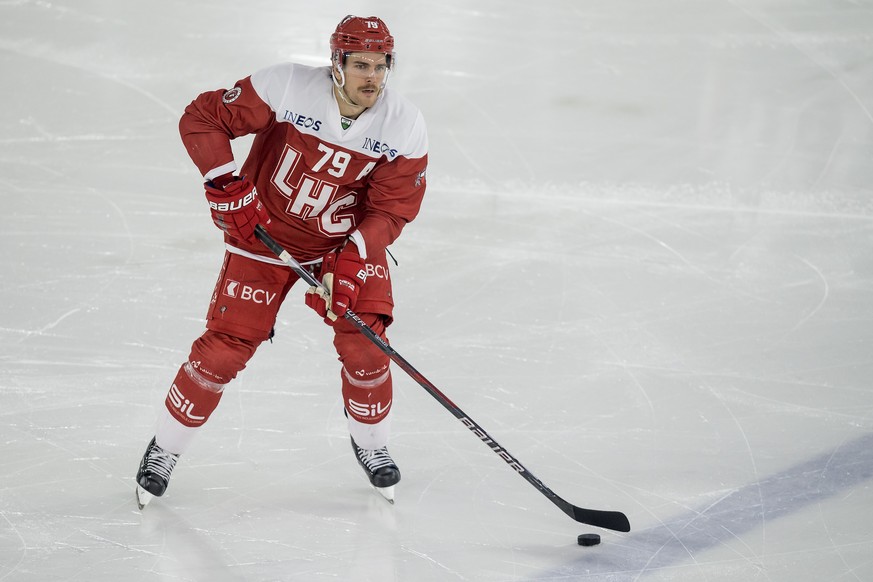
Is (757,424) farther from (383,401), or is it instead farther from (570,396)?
(383,401)

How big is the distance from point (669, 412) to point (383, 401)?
38.8 inches

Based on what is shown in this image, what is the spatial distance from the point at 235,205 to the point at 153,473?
71cm

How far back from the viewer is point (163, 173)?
4715 millimetres

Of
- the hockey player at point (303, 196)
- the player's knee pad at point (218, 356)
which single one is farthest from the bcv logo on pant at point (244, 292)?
the player's knee pad at point (218, 356)

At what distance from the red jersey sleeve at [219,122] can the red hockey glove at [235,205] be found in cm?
4

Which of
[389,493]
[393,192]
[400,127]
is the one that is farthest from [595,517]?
[400,127]

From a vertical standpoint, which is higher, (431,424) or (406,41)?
(406,41)

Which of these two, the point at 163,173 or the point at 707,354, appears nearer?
the point at 707,354

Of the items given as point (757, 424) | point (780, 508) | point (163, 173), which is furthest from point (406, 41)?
point (780, 508)

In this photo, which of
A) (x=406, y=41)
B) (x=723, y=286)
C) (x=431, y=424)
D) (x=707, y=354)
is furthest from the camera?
(x=406, y=41)

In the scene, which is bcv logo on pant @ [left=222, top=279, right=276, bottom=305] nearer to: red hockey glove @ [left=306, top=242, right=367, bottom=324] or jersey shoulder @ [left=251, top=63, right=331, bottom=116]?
red hockey glove @ [left=306, top=242, right=367, bottom=324]

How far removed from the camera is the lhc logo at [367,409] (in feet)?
9.21

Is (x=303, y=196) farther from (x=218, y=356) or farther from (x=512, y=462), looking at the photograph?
(x=512, y=462)

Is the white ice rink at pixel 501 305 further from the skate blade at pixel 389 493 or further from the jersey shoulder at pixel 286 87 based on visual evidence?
the jersey shoulder at pixel 286 87
